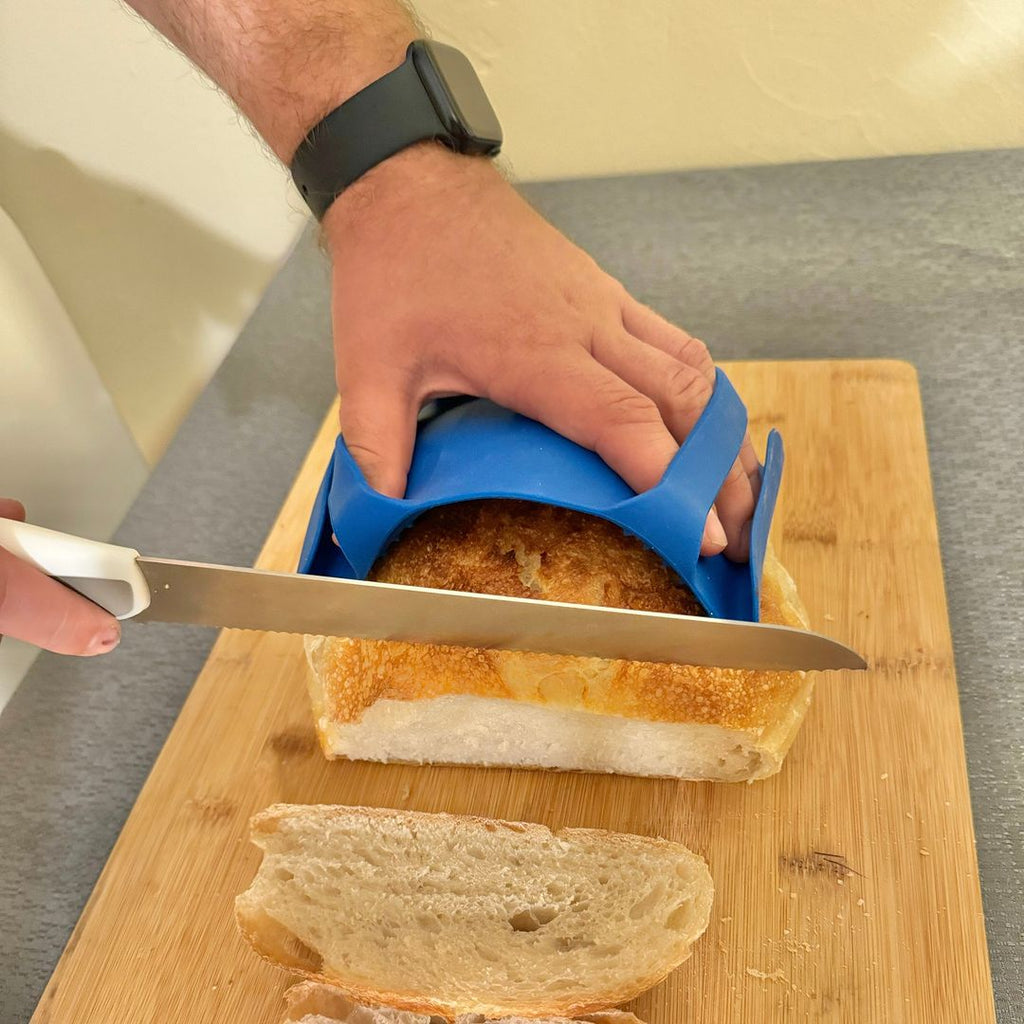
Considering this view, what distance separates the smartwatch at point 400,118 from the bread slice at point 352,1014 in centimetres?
94

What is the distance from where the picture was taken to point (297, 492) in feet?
5.08

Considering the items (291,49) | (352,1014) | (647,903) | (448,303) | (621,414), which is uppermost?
(291,49)

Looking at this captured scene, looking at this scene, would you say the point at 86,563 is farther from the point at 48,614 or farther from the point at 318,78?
the point at 318,78

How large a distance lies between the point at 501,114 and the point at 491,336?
1379 millimetres

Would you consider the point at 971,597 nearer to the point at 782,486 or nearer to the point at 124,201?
the point at 782,486

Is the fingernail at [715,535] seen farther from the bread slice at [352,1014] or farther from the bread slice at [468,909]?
the bread slice at [352,1014]

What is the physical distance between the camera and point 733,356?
1727 mm

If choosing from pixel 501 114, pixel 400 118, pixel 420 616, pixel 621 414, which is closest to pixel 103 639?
pixel 420 616

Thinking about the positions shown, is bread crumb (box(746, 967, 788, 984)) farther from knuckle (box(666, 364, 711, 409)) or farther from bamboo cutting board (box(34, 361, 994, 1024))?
knuckle (box(666, 364, 711, 409))

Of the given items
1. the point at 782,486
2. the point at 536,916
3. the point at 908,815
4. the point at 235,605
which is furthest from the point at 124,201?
the point at 908,815

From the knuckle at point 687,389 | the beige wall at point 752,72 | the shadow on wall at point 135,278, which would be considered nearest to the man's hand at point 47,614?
the knuckle at point 687,389

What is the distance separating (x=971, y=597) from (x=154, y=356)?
5.53 ft

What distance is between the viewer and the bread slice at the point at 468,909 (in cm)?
96

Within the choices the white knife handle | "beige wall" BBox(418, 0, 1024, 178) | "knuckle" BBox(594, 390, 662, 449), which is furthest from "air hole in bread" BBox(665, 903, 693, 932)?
"beige wall" BBox(418, 0, 1024, 178)
